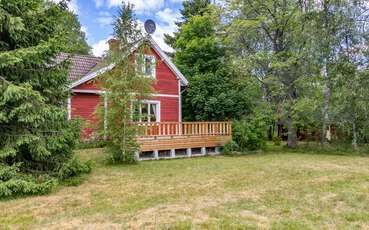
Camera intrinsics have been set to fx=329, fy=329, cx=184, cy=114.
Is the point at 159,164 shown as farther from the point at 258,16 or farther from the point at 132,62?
the point at 258,16

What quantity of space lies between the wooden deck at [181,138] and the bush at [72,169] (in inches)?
118

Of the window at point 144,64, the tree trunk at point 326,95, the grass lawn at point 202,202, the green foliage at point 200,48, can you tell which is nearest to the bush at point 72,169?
the grass lawn at point 202,202

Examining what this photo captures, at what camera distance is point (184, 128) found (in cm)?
1286

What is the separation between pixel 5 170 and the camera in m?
6.11

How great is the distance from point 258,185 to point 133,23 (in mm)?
6155

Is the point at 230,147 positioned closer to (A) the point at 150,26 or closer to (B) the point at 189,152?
(B) the point at 189,152

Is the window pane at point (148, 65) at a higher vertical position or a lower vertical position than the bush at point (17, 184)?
higher

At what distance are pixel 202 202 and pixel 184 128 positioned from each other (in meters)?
7.34

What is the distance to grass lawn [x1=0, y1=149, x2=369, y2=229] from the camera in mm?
4520

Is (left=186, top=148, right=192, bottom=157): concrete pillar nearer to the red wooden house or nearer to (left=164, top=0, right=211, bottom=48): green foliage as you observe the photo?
the red wooden house

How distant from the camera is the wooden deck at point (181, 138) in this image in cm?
1179

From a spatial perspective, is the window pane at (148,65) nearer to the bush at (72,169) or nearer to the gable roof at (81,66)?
the bush at (72,169)

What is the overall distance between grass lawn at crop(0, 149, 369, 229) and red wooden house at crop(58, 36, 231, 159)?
10.5 feet

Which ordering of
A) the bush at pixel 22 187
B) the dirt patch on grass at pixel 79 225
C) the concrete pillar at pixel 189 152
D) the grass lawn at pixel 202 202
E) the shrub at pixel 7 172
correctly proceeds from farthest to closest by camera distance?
the concrete pillar at pixel 189 152 → the shrub at pixel 7 172 → the bush at pixel 22 187 → the grass lawn at pixel 202 202 → the dirt patch on grass at pixel 79 225
